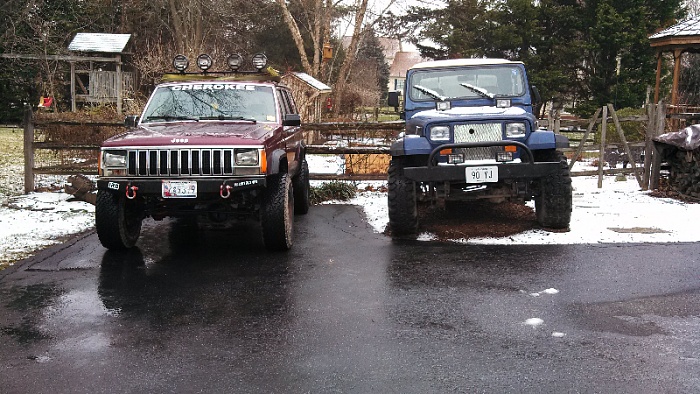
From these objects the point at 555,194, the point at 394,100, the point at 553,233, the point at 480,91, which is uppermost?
the point at 480,91

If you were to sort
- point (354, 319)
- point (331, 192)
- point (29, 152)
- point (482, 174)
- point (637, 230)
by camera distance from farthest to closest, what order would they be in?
1. point (331, 192)
2. point (29, 152)
3. point (637, 230)
4. point (482, 174)
5. point (354, 319)

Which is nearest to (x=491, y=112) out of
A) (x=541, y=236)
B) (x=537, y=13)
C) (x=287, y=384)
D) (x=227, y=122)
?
(x=541, y=236)

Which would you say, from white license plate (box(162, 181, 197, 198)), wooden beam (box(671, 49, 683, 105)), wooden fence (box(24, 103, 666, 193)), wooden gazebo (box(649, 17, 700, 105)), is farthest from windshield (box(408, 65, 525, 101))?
wooden beam (box(671, 49, 683, 105))

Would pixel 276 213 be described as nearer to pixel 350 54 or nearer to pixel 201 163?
pixel 201 163

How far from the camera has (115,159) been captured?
22.1 ft

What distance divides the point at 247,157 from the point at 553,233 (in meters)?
3.88

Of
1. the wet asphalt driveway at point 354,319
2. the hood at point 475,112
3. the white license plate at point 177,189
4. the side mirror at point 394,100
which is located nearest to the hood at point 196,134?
the white license plate at point 177,189

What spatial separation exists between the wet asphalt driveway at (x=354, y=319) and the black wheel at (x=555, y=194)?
743 millimetres

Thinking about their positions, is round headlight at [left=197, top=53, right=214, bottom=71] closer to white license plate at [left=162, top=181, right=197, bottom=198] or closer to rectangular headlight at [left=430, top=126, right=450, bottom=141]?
white license plate at [left=162, top=181, right=197, bottom=198]

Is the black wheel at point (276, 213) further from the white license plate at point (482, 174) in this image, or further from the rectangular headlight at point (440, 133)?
the white license plate at point (482, 174)

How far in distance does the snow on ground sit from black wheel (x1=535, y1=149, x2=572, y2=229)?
6.7 inches

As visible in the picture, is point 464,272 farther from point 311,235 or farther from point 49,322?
point 49,322

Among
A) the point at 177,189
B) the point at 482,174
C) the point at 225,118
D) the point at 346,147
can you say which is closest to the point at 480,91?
the point at 482,174

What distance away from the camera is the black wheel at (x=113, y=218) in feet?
22.9
